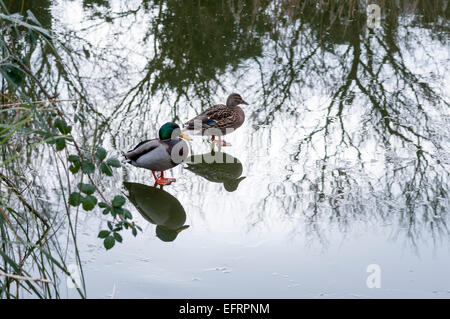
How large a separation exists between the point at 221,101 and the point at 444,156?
6.65 ft

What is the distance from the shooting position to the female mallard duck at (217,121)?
491 cm

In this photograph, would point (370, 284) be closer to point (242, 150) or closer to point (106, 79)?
point (242, 150)

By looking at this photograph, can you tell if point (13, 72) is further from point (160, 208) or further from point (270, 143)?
point (270, 143)

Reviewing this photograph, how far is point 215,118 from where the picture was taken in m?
4.93

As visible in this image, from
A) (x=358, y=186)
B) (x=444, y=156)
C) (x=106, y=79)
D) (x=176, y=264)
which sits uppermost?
(x=106, y=79)

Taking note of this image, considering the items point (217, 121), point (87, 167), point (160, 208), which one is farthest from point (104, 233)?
point (217, 121)

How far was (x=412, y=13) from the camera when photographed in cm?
783

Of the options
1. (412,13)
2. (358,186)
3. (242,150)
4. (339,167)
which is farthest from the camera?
(412,13)

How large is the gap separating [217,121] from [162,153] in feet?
2.79

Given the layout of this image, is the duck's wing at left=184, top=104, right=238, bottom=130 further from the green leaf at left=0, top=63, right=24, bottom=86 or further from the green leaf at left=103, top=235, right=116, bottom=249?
the green leaf at left=0, top=63, right=24, bottom=86

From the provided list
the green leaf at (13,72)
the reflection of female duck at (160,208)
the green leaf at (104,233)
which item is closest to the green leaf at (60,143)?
the green leaf at (13,72)

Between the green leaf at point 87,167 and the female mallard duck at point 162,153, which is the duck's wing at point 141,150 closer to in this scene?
the female mallard duck at point 162,153
